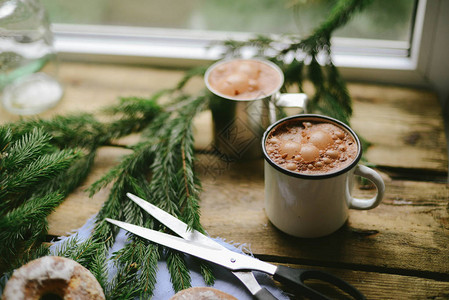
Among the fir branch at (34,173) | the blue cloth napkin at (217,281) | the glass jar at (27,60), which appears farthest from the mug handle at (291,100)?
the glass jar at (27,60)

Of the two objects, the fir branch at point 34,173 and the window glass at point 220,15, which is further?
the window glass at point 220,15

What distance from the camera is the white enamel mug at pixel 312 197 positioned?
615mm

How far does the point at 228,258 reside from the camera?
63 cm

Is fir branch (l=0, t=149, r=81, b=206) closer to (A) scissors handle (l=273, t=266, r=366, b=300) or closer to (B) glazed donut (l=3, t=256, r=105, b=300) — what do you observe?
(B) glazed donut (l=3, t=256, r=105, b=300)

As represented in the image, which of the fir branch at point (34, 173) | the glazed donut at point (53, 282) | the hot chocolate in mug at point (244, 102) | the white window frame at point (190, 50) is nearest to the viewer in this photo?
the glazed donut at point (53, 282)

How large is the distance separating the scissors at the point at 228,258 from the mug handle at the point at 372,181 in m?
0.15

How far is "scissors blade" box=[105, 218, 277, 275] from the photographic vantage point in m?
0.62

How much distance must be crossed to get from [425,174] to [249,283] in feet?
1.50

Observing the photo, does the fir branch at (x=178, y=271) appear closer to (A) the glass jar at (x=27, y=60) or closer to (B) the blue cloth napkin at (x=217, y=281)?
(B) the blue cloth napkin at (x=217, y=281)

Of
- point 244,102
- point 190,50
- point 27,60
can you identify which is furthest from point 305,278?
point 27,60

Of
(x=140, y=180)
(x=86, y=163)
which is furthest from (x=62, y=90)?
(x=140, y=180)

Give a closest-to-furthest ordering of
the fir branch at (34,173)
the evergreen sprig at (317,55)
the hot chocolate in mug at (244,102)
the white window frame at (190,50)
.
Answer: the fir branch at (34,173), the hot chocolate in mug at (244,102), the evergreen sprig at (317,55), the white window frame at (190,50)

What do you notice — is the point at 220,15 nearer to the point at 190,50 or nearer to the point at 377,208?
the point at 190,50

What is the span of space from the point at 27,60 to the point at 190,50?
423 mm
